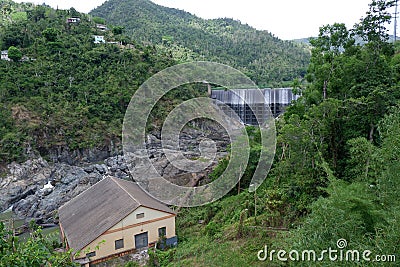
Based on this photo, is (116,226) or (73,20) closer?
(116,226)

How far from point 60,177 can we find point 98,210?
34.4 ft

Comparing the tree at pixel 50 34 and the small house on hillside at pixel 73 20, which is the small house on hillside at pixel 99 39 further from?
the small house on hillside at pixel 73 20

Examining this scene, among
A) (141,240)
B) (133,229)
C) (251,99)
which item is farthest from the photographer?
(251,99)

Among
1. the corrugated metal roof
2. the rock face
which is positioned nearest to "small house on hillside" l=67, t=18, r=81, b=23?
the rock face

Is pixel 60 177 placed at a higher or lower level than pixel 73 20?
lower

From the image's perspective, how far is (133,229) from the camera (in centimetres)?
914

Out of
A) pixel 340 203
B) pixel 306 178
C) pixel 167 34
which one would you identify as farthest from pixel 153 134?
pixel 167 34

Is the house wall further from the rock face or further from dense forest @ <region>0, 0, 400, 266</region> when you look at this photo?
the rock face

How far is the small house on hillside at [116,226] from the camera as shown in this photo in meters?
8.59

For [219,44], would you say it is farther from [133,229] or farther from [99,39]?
[133,229]

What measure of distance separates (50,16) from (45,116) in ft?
63.5

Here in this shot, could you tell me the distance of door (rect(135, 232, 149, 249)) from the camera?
9305 mm

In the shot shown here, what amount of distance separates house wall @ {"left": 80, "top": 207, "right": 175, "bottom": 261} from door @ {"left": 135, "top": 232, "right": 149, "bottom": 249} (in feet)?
0.33

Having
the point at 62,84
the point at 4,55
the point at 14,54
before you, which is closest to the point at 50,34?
the point at 4,55
